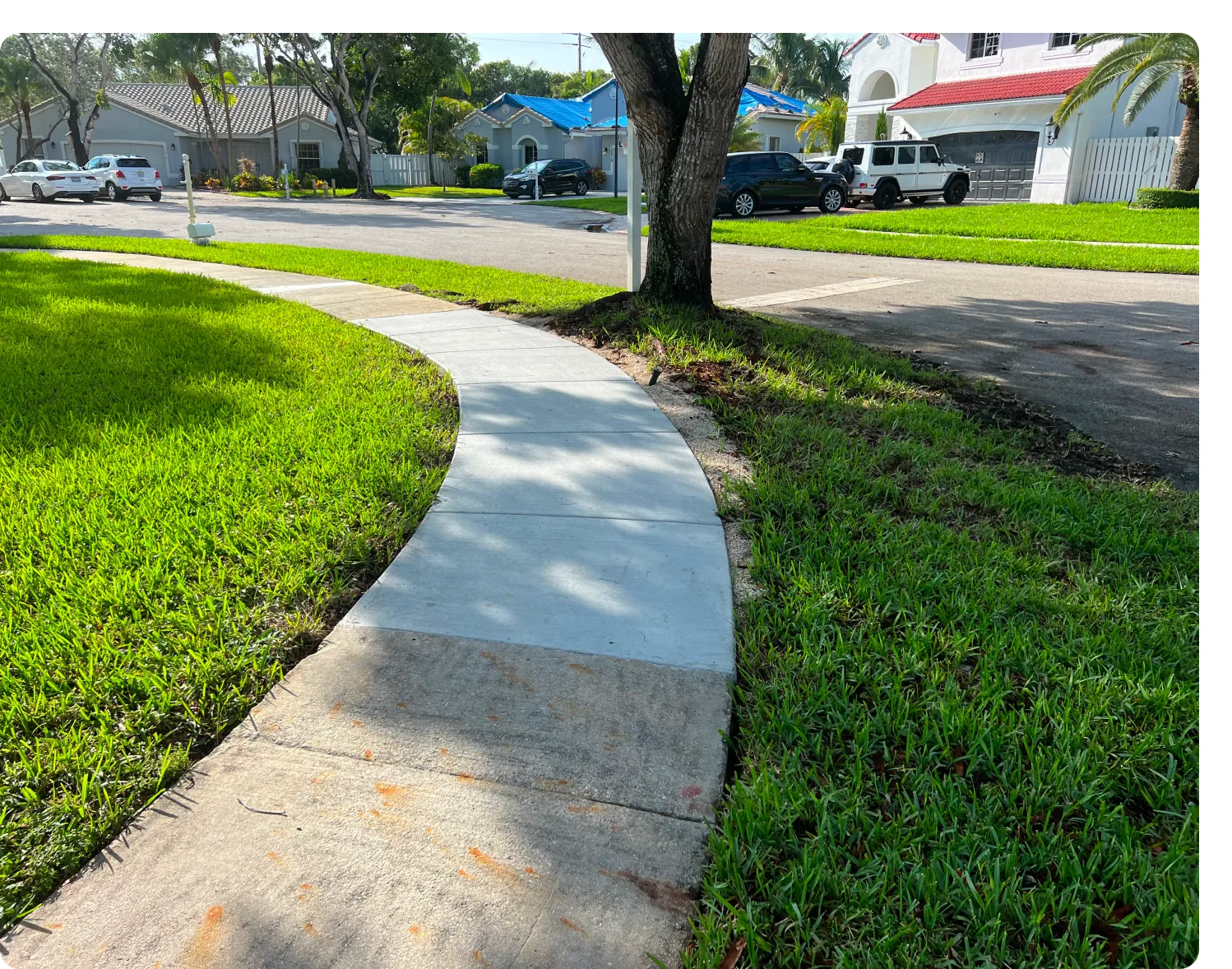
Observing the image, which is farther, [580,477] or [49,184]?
[49,184]

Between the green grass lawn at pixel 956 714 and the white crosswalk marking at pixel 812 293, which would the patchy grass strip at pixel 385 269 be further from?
the green grass lawn at pixel 956 714

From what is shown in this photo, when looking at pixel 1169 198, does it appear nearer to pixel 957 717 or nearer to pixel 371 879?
pixel 957 717

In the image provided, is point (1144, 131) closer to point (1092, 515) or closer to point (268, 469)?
point (1092, 515)

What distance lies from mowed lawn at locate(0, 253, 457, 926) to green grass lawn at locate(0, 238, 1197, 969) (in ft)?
0.88

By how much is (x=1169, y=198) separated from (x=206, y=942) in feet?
82.5

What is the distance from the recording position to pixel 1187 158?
2181cm

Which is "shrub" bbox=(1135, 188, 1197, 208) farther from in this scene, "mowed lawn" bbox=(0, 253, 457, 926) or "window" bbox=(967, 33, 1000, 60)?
"mowed lawn" bbox=(0, 253, 457, 926)

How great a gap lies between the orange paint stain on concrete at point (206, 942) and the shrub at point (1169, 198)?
81.0ft

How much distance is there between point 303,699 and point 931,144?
26668 millimetres

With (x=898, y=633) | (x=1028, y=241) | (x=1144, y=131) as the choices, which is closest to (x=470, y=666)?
(x=898, y=633)

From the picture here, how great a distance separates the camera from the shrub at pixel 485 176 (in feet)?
144

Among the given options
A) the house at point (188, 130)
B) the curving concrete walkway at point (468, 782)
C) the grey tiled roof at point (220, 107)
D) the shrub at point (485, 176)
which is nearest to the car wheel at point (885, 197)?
the shrub at point (485, 176)

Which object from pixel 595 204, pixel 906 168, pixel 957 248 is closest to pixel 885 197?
pixel 906 168

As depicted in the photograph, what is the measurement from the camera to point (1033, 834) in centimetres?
221
